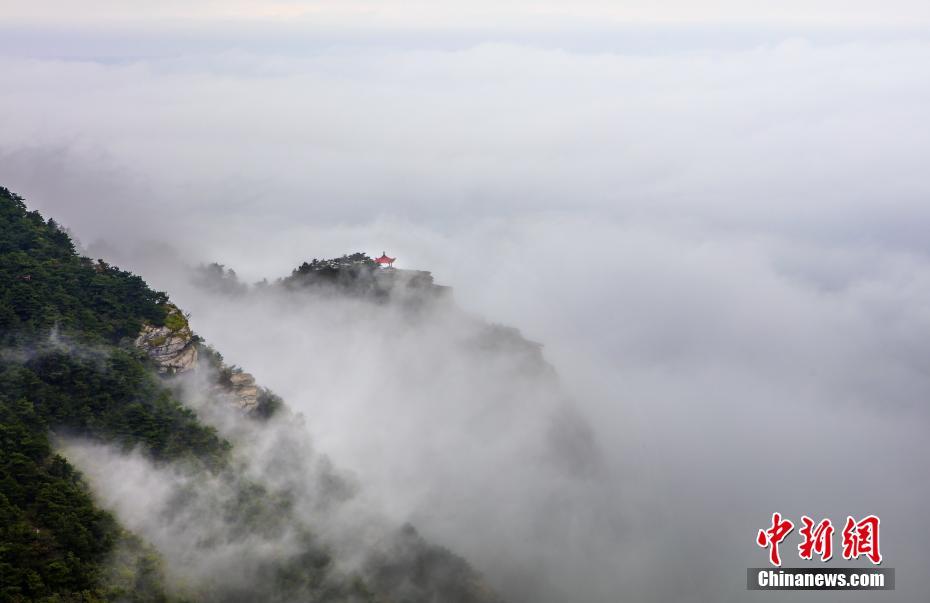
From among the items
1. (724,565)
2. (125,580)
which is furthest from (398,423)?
(125,580)

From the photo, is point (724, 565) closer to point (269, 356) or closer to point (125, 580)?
point (269, 356)

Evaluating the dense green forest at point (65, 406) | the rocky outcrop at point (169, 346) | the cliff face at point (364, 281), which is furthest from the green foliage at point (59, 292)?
the cliff face at point (364, 281)

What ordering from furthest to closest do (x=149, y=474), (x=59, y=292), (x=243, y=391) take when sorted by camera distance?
(x=243, y=391) → (x=59, y=292) → (x=149, y=474)

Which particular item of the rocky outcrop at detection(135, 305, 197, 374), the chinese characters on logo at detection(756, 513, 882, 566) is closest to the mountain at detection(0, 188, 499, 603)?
the rocky outcrop at detection(135, 305, 197, 374)

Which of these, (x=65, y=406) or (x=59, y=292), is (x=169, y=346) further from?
(x=65, y=406)

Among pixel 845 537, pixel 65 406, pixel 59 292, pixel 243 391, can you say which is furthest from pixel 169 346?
pixel 845 537

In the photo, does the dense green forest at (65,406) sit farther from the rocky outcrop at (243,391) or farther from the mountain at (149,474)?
the rocky outcrop at (243,391)

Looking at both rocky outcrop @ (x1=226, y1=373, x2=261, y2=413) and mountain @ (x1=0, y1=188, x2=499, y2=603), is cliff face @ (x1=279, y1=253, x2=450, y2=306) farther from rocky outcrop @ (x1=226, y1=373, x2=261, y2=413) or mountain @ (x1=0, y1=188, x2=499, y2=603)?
rocky outcrop @ (x1=226, y1=373, x2=261, y2=413)

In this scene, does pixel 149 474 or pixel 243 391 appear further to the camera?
pixel 243 391
